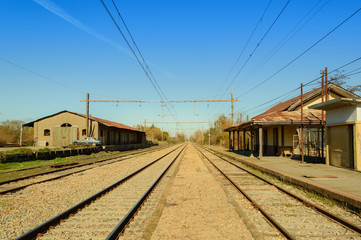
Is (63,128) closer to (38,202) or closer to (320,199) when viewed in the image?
(38,202)

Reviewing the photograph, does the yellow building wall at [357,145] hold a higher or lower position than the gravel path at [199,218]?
higher

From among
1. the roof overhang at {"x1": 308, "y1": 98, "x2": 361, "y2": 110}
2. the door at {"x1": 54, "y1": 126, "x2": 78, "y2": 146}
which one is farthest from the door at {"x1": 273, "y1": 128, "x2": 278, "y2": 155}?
the door at {"x1": 54, "y1": 126, "x2": 78, "y2": 146}

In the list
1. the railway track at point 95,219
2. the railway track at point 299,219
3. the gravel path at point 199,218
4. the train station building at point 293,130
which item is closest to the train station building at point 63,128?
the train station building at point 293,130

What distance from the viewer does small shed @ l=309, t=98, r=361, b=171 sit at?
1271 cm

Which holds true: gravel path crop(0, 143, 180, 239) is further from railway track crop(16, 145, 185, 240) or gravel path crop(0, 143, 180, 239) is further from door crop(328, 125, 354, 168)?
door crop(328, 125, 354, 168)

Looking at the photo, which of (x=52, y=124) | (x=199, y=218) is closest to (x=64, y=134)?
(x=52, y=124)

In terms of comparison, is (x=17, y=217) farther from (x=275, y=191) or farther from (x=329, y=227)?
(x=275, y=191)

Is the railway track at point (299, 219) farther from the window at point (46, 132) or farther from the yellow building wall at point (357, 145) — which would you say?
the window at point (46, 132)

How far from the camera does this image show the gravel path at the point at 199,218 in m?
5.00

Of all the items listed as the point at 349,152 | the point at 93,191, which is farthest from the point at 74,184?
the point at 349,152

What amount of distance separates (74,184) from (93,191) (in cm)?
182

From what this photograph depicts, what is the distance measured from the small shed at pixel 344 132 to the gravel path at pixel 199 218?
8020 mm

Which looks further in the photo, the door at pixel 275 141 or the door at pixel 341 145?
the door at pixel 275 141

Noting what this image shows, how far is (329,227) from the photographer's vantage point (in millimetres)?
5449
